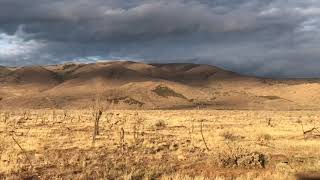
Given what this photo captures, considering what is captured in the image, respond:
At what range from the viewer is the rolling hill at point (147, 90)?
126 meters

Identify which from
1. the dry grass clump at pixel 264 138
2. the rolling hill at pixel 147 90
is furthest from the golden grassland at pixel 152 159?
the rolling hill at pixel 147 90

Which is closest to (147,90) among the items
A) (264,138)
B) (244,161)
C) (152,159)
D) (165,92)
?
(165,92)

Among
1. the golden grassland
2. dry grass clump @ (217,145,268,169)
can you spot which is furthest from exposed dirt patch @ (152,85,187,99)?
dry grass clump @ (217,145,268,169)

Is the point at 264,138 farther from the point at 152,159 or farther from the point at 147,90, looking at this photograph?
the point at 147,90

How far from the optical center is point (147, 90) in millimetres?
138500

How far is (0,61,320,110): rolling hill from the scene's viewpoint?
126250mm

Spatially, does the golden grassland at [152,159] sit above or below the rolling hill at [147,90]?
below

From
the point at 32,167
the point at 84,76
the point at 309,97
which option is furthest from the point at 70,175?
the point at 84,76

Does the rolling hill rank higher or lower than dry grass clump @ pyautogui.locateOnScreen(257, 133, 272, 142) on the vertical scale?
higher

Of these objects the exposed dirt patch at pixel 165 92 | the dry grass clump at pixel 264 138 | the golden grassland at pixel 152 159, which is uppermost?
the exposed dirt patch at pixel 165 92

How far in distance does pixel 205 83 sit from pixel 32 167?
534 feet

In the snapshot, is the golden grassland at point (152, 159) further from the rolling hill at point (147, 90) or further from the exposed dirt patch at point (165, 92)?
the exposed dirt patch at point (165, 92)

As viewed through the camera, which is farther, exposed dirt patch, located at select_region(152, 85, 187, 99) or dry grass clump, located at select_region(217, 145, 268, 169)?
exposed dirt patch, located at select_region(152, 85, 187, 99)

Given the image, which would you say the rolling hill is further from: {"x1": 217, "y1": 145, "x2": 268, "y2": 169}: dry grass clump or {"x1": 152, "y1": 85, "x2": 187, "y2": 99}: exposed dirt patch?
{"x1": 217, "y1": 145, "x2": 268, "y2": 169}: dry grass clump
